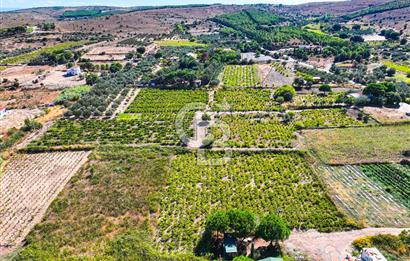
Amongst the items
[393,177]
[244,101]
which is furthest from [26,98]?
[393,177]

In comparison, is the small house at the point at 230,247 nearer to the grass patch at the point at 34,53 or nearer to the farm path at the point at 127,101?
the farm path at the point at 127,101

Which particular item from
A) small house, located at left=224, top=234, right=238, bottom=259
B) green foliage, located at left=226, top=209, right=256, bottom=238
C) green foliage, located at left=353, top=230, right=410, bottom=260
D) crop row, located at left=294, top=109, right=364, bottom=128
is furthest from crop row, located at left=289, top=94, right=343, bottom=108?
small house, located at left=224, top=234, right=238, bottom=259

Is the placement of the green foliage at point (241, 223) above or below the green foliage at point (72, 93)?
above

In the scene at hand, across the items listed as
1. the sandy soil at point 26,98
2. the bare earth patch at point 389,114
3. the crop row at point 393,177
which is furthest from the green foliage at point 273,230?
the sandy soil at point 26,98

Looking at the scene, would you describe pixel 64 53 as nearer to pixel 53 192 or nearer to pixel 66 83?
pixel 66 83

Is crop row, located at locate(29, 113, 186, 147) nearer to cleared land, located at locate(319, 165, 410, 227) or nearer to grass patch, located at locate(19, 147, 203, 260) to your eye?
grass patch, located at locate(19, 147, 203, 260)

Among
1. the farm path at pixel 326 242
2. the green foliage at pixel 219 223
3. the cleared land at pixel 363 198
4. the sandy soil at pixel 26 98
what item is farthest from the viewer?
the sandy soil at pixel 26 98

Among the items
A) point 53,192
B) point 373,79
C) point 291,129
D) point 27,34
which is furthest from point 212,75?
point 27,34
